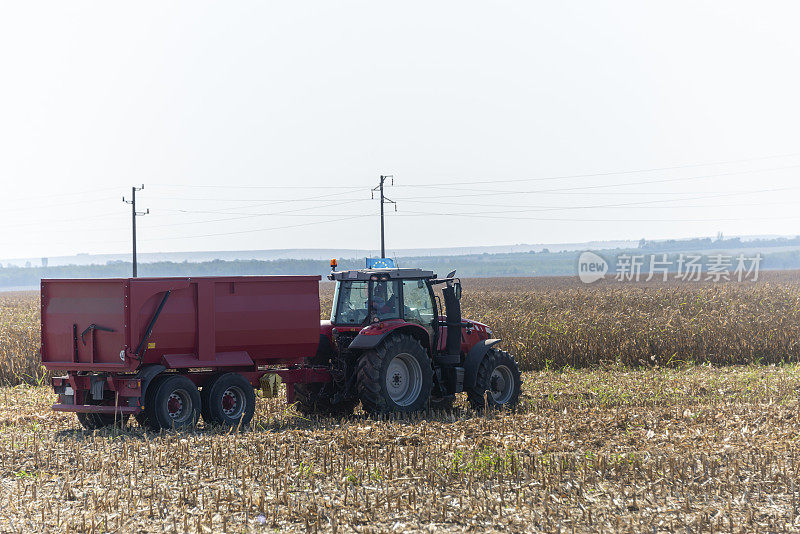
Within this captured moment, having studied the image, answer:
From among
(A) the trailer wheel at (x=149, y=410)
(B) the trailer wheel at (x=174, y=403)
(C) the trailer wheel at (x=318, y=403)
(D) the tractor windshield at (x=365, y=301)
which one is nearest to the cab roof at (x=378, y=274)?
(D) the tractor windshield at (x=365, y=301)

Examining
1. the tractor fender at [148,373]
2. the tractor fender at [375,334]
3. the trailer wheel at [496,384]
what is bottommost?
the trailer wheel at [496,384]

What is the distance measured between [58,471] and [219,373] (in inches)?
124

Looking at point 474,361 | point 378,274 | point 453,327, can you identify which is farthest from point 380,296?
point 474,361

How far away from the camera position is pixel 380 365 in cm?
1248

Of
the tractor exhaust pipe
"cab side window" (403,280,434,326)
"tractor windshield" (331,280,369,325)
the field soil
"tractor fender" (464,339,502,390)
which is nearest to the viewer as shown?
the field soil

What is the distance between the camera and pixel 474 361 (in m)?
13.7

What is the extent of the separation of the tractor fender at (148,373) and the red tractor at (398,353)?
8.49 feet

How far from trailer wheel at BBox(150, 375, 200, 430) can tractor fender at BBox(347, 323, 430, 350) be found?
225 cm

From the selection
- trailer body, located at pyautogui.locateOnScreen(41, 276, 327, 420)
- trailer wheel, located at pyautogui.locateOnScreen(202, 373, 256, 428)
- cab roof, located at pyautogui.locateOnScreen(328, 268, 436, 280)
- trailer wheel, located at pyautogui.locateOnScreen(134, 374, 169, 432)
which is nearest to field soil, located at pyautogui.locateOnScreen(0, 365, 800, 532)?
trailer wheel, located at pyautogui.locateOnScreen(134, 374, 169, 432)

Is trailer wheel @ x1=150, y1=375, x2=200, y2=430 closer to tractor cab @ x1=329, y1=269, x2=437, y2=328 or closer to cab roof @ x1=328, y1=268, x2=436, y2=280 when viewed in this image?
tractor cab @ x1=329, y1=269, x2=437, y2=328

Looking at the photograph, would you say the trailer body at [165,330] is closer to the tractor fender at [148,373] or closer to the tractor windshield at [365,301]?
the tractor fender at [148,373]

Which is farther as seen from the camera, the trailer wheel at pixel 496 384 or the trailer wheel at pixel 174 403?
the trailer wheel at pixel 496 384

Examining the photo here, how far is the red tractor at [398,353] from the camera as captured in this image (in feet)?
41.5

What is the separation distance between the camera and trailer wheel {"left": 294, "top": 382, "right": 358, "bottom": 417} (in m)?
13.4
